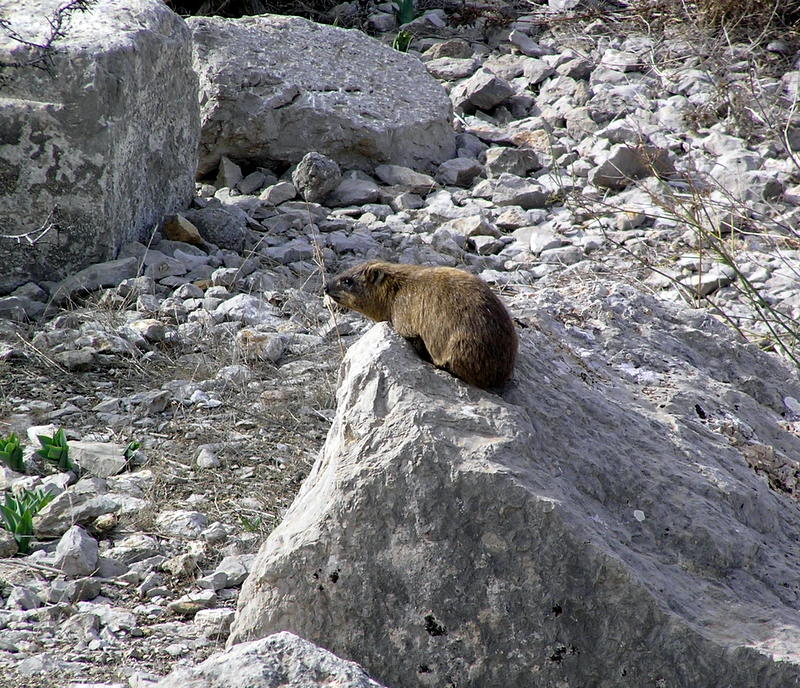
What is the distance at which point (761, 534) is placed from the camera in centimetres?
323

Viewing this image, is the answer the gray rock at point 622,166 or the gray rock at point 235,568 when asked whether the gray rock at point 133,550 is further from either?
the gray rock at point 622,166

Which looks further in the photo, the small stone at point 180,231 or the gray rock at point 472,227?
the gray rock at point 472,227

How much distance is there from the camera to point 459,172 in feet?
27.8

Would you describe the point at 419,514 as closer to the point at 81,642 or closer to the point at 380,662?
the point at 380,662

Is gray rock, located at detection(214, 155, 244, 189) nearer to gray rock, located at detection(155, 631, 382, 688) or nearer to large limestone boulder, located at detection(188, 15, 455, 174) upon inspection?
large limestone boulder, located at detection(188, 15, 455, 174)

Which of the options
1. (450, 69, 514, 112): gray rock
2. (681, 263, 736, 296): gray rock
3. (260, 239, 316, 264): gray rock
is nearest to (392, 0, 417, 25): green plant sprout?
(450, 69, 514, 112): gray rock

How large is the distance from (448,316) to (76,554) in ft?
5.66

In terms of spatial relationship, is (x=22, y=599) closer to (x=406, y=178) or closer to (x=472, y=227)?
(x=472, y=227)

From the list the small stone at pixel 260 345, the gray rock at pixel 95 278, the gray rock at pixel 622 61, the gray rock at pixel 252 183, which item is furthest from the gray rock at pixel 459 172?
the small stone at pixel 260 345

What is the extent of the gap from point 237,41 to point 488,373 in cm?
662

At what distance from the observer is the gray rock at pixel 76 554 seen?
11.7ft

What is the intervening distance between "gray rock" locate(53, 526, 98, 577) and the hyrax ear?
1.61 metres

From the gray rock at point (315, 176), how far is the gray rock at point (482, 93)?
234cm

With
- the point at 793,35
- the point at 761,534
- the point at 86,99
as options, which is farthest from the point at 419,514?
the point at 793,35
